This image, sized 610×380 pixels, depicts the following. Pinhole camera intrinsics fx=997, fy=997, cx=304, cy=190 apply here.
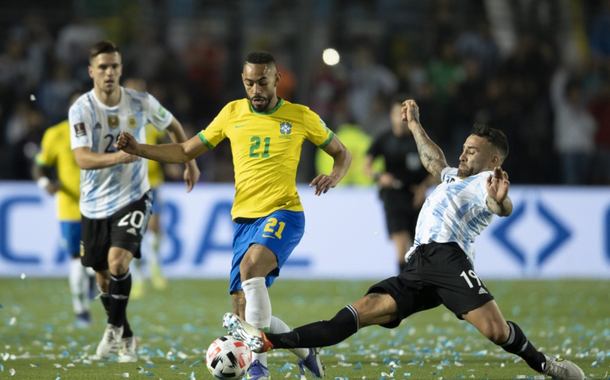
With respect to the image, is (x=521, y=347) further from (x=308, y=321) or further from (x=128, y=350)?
(x=308, y=321)

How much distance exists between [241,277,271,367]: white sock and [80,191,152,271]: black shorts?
1.84 meters

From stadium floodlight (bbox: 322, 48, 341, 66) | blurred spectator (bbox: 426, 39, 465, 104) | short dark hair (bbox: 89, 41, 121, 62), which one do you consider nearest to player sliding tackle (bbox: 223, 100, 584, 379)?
short dark hair (bbox: 89, 41, 121, 62)

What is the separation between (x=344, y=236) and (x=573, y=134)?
467 centimetres

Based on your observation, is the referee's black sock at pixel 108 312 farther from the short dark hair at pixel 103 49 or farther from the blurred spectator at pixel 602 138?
the blurred spectator at pixel 602 138

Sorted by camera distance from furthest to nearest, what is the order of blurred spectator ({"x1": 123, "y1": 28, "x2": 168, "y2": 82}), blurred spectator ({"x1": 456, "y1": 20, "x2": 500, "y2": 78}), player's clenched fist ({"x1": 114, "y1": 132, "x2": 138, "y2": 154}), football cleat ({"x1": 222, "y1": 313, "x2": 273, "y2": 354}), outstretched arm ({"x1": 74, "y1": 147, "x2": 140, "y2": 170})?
blurred spectator ({"x1": 456, "y1": 20, "x2": 500, "y2": 78}) < blurred spectator ({"x1": 123, "y1": 28, "x2": 168, "y2": 82}) < outstretched arm ({"x1": 74, "y1": 147, "x2": 140, "y2": 170}) < player's clenched fist ({"x1": 114, "y1": 132, "x2": 138, "y2": 154}) < football cleat ({"x1": 222, "y1": 313, "x2": 273, "y2": 354})

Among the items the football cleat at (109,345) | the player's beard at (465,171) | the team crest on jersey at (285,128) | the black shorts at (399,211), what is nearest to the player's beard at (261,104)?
the team crest on jersey at (285,128)

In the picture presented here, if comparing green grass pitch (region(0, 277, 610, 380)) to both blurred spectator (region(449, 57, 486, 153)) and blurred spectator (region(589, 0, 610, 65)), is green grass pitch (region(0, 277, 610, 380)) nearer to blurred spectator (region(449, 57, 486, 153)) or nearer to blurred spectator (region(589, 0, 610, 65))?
blurred spectator (region(449, 57, 486, 153))

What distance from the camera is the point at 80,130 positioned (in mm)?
7996

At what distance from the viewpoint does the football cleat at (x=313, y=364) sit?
6.79m

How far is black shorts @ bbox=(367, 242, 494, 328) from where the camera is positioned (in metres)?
6.39

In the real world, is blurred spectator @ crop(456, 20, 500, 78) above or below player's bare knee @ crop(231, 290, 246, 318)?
above

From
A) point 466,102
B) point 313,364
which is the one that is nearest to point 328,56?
point 466,102

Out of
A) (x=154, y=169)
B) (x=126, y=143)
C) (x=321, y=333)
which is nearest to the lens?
(x=321, y=333)

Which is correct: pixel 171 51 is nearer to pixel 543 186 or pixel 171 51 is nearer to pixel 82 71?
pixel 82 71
